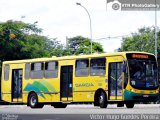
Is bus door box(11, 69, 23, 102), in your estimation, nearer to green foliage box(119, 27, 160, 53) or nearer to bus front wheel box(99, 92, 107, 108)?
bus front wheel box(99, 92, 107, 108)

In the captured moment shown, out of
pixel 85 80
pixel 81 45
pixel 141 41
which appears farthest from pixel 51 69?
pixel 81 45

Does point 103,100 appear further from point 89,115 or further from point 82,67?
point 89,115

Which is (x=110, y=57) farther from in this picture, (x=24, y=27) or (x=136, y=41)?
(x=136, y=41)

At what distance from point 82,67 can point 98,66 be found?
1.25 metres

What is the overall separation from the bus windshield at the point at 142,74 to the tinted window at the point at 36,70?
7012 millimetres

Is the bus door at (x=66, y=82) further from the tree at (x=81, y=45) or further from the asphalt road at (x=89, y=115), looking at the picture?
the tree at (x=81, y=45)

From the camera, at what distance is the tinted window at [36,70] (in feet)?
107

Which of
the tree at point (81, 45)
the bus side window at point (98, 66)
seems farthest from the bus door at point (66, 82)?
the tree at point (81, 45)

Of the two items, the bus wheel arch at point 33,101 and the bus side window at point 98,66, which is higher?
the bus side window at point 98,66

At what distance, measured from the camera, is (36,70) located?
108 ft

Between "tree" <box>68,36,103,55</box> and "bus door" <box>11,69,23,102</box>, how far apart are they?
173 ft

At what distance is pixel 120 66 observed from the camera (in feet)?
91.0

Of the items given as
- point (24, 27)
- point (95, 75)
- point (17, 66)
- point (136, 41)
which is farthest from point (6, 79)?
point (136, 41)

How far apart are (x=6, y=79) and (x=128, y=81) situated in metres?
10.7
